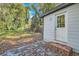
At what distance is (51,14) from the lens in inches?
185

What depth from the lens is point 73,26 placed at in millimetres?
4195

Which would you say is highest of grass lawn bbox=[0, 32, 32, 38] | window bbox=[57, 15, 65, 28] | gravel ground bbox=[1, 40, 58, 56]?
window bbox=[57, 15, 65, 28]

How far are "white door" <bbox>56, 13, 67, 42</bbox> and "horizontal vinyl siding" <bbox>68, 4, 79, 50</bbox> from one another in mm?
184

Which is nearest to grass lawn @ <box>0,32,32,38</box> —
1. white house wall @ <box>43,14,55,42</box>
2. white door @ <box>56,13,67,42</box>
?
white house wall @ <box>43,14,55,42</box>

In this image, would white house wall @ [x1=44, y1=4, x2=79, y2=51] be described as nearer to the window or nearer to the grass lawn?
the window

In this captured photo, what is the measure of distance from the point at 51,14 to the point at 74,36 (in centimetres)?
92

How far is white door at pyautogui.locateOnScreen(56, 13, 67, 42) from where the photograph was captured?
4.46 metres

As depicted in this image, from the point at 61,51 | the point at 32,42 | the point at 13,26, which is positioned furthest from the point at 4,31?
the point at 61,51

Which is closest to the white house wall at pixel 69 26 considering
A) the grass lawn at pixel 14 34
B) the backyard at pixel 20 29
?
the backyard at pixel 20 29

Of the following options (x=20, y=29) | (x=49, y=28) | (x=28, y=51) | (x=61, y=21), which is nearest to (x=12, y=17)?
(x=20, y=29)

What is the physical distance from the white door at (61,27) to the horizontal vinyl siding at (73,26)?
0.18m

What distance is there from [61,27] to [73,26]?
505mm

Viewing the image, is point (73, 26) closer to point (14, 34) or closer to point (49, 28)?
point (49, 28)

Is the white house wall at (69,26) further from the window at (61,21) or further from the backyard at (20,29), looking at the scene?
the backyard at (20,29)
